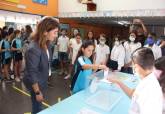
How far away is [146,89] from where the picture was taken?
61.0 inches

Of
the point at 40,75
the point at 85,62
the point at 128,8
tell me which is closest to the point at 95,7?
the point at 128,8

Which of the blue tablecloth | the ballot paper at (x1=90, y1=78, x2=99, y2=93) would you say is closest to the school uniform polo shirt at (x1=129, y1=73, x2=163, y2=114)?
the blue tablecloth

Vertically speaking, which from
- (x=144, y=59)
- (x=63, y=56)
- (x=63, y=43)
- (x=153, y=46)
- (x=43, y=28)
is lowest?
(x=63, y=56)

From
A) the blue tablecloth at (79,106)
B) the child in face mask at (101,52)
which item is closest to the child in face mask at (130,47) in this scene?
the child in face mask at (101,52)

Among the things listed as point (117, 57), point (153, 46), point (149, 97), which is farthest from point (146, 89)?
point (117, 57)

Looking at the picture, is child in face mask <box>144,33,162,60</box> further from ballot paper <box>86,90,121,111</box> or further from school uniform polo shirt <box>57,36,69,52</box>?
school uniform polo shirt <box>57,36,69,52</box>

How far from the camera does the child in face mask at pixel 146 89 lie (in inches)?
59.1

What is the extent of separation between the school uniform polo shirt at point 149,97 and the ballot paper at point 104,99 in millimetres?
760

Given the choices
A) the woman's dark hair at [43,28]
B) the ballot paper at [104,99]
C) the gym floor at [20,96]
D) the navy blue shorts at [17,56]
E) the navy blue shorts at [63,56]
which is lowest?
the gym floor at [20,96]

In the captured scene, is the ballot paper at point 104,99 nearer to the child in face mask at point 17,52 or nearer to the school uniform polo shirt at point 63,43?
the child in face mask at point 17,52

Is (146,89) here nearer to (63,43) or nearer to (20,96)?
(20,96)

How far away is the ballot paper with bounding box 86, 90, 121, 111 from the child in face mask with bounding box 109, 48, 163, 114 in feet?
2.16

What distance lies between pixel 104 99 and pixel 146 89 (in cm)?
108

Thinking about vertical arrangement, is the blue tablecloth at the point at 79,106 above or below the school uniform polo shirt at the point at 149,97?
below
